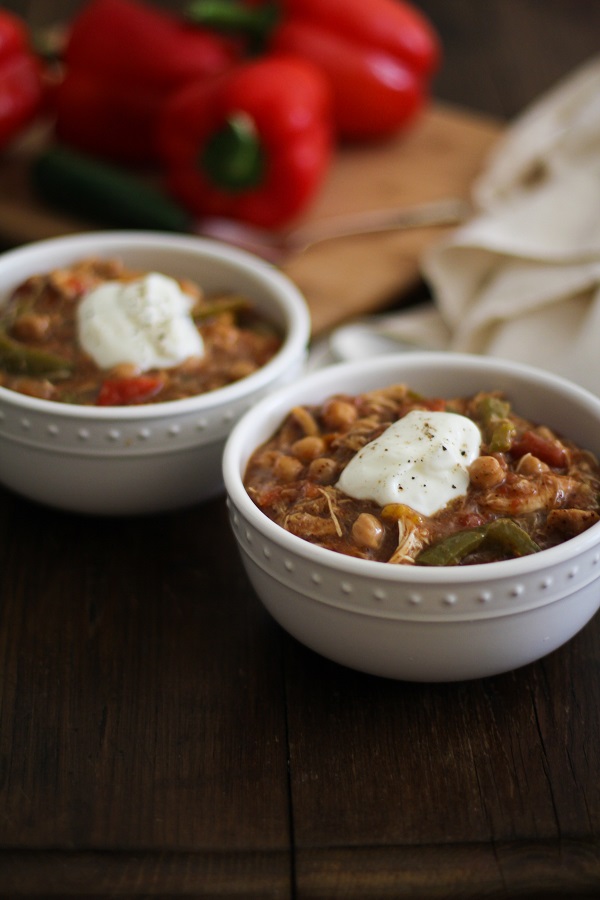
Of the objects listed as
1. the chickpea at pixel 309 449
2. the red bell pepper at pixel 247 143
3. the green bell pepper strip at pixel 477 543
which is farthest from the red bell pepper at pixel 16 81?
the green bell pepper strip at pixel 477 543

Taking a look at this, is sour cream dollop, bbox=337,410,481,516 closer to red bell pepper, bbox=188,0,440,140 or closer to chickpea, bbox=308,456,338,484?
chickpea, bbox=308,456,338,484

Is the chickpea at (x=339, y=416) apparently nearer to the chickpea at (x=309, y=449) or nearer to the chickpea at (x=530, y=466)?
the chickpea at (x=309, y=449)

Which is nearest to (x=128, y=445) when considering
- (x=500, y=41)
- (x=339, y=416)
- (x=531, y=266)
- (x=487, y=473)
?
(x=339, y=416)

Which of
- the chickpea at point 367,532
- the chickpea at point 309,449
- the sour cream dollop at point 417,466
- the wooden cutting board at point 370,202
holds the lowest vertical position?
the wooden cutting board at point 370,202

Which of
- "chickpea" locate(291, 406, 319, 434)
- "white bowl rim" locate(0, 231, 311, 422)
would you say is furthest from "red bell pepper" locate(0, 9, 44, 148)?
"chickpea" locate(291, 406, 319, 434)

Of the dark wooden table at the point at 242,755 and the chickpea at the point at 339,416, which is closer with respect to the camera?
the dark wooden table at the point at 242,755

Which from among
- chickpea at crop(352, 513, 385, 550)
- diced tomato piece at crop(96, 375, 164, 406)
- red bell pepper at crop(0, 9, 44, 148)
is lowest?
red bell pepper at crop(0, 9, 44, 148)

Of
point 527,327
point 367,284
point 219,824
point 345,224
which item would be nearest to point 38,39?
point 345,224
